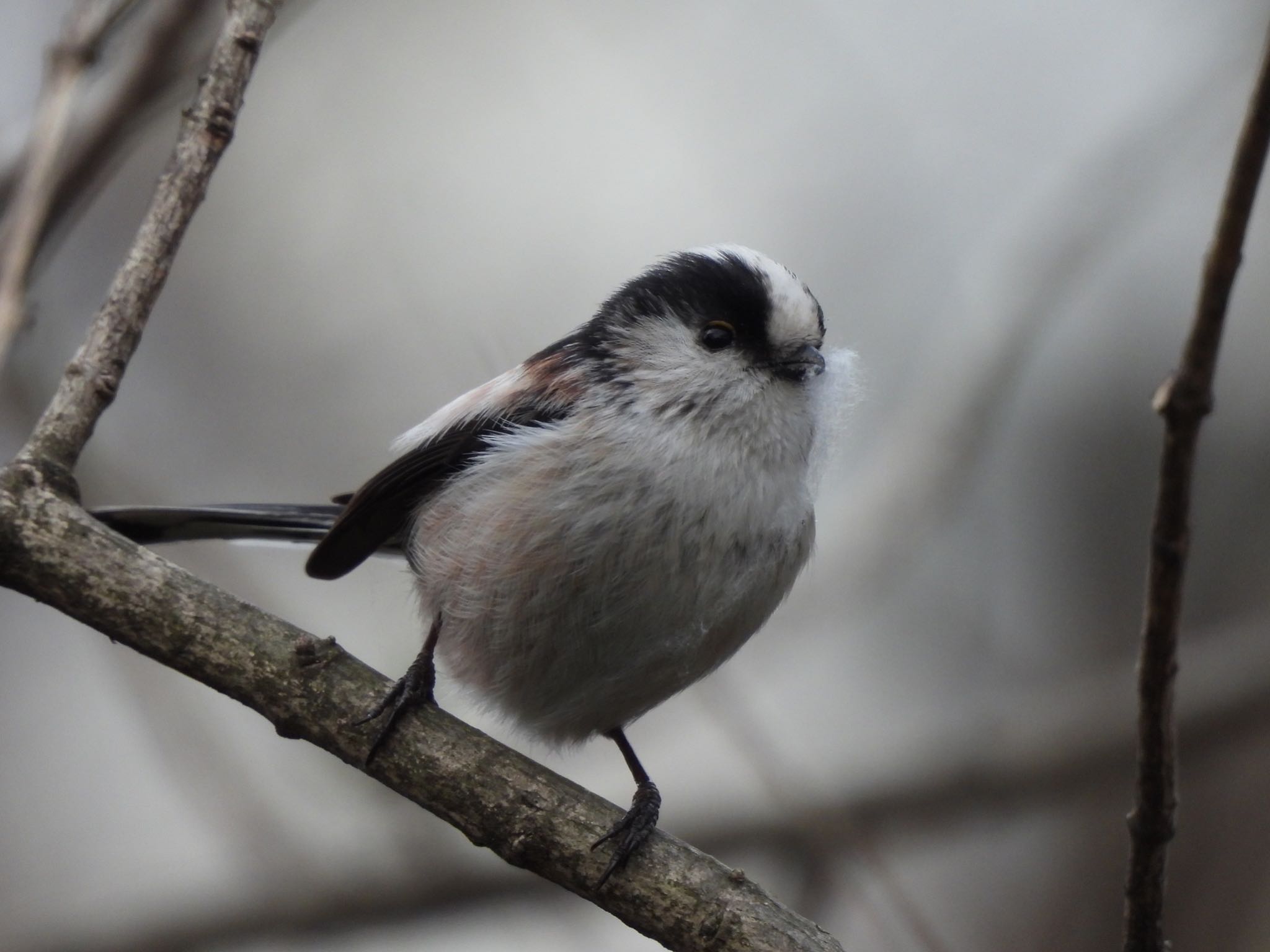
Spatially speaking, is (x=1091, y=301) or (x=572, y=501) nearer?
(x=572, y=501)

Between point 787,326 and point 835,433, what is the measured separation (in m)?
0.28

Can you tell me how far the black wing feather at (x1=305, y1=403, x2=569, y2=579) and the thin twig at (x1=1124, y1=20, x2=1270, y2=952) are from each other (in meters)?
1.35

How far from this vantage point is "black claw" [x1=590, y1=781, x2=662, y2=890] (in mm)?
2020

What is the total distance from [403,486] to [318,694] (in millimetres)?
713

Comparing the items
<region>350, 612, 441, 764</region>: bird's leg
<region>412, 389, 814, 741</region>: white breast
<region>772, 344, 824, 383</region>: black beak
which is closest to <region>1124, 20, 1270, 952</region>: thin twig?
<region>412, 389, 814, 741</region>: white breast

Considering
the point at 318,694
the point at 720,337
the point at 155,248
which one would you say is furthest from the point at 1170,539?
the point at 155,248

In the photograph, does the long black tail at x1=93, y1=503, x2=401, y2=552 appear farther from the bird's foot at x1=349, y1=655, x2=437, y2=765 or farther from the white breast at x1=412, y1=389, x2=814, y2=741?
the bird's foot at x1=349, y1=655, x2=437, y2=765

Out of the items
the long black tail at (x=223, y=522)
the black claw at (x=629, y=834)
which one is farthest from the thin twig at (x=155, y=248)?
the black claw at (x=629, y=834)

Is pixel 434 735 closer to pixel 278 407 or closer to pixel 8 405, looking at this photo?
pixel 8 405

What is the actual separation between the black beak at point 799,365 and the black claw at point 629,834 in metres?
0.93

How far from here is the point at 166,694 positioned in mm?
3828

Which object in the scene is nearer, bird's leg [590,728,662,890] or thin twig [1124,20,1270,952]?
thin twig [1124,20,1270,952]

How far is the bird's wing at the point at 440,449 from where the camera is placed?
8.52 feet

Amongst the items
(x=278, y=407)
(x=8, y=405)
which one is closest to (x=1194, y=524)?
(x=278, y=407)
